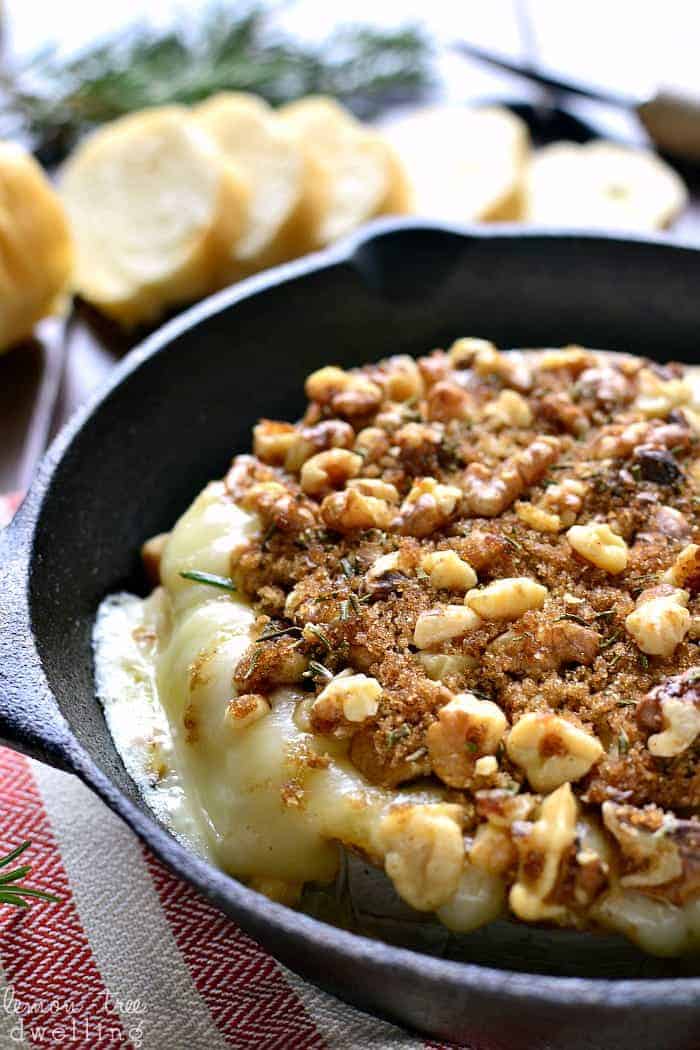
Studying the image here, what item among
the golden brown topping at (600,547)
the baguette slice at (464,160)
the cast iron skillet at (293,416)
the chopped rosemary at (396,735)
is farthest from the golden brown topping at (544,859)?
the baguette slice at (464,160)

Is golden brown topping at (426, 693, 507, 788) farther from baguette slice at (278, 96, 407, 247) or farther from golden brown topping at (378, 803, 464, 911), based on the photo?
baguette slice at (278, 96, 407, 247)

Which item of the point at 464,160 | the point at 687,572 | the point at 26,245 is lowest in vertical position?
the point at 464,160

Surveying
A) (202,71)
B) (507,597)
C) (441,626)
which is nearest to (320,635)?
(441,626)

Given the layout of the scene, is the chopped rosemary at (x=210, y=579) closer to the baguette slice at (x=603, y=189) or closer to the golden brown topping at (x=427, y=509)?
the golden brown topping at (x=427, y=509)

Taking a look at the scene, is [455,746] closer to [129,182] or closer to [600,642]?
[600,642]

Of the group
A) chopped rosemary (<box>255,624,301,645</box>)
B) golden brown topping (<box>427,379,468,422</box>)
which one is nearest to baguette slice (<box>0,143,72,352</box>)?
golden brown topping (<box>427,379,468,422</box>)

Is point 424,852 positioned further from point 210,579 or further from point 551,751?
point 210,579

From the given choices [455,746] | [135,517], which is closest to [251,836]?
[455,746]
